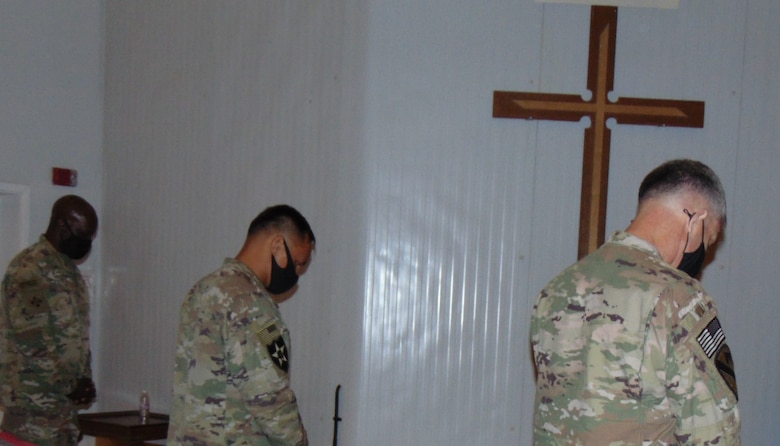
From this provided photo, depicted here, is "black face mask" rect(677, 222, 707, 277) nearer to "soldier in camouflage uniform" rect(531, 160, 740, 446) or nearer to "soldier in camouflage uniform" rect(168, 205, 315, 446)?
"soldier in camouflage uniform" rect(531, 160, 740, 446)

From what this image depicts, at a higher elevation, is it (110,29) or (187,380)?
(110,29)

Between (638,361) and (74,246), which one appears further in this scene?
(74,246)

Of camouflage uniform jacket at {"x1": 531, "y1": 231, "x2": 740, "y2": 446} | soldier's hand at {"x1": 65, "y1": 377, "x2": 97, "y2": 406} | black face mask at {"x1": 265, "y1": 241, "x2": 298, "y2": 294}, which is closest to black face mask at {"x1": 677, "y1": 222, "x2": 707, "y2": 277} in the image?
camouflage uniform jacket at {"x1": 531, "y1": 231, "x2": 740, "y2": 446}

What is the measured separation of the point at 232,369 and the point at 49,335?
6.50ft

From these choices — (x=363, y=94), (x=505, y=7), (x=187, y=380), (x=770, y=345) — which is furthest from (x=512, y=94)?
(x=187, y=380)

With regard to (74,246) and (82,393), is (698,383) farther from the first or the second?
(74,246)

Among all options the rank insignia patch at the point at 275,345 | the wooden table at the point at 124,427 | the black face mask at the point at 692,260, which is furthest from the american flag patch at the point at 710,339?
the wooden table at the point at 124,427

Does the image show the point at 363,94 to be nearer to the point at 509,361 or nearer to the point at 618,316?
the point at 509,361

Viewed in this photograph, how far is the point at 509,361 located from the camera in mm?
4082

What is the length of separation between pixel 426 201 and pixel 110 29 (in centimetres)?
251

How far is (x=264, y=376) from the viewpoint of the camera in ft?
10.3

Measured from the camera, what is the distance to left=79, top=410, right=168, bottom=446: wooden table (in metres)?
4.46

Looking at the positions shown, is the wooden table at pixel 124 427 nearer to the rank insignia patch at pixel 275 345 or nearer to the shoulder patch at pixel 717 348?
the rank insignia patch at pixel 275 345

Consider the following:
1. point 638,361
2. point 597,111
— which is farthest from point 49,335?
point 638,361
